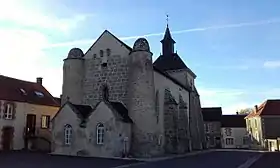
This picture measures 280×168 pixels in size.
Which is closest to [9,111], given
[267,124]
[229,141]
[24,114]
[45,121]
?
[24,114]

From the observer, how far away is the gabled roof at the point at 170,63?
150 ft

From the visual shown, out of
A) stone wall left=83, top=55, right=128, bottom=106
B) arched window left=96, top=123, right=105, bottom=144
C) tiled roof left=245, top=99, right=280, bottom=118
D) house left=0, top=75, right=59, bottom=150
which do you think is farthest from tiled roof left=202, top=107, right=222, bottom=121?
arched window left=96, top=123, right=105, bottom=144

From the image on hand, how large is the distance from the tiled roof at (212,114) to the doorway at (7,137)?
43.7 meters

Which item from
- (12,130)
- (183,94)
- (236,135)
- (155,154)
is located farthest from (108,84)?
(236,135)

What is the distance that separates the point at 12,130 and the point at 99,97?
9467 mm

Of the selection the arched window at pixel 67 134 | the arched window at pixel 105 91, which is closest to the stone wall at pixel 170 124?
the arched window at pixel 105 91

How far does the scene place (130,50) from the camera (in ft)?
94.6

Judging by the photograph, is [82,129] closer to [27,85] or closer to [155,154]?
[155,154]

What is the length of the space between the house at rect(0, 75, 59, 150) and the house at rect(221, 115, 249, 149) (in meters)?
42.3

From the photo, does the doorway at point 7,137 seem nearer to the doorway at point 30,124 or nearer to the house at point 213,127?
the doorway at point 30,124

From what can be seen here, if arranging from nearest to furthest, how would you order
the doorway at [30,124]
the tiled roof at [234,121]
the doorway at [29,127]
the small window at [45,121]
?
the doorway at [29,127]
the doorway at [30,124]
the small window at [45,121]
the tiled roof at [234,121]

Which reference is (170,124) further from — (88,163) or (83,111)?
(88,163)

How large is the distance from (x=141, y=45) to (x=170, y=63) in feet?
65.3

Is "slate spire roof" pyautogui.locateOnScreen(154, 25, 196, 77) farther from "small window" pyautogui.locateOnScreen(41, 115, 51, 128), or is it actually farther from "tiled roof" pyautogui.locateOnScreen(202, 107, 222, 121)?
"tiled roof" pyautogui.locateOnScreen(202, 107, 222, 121)
